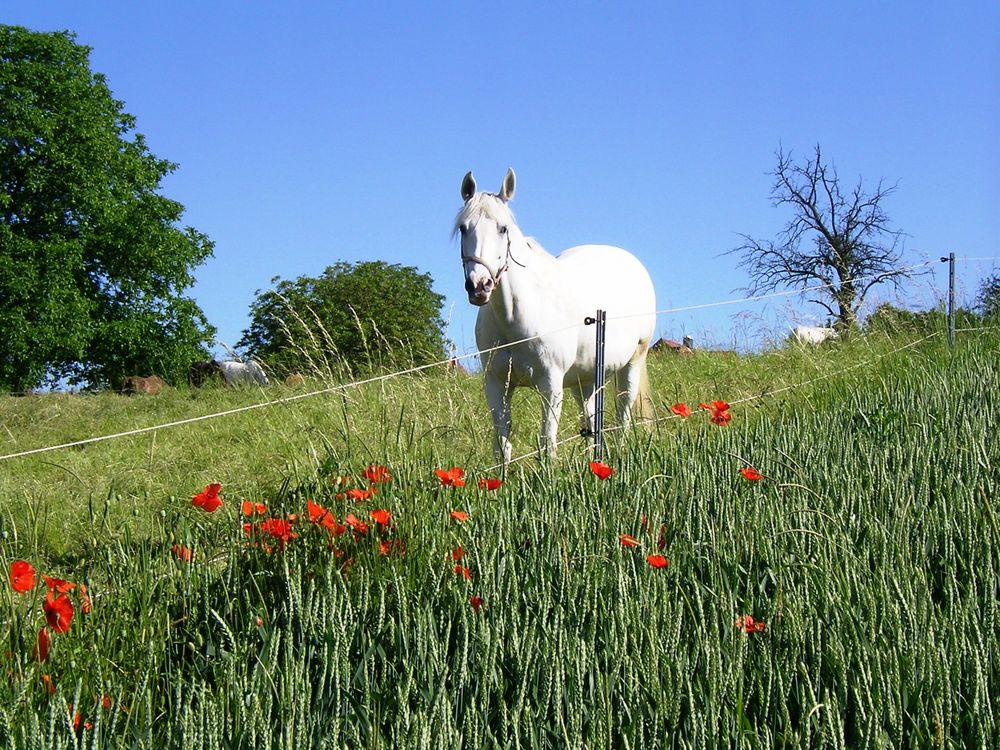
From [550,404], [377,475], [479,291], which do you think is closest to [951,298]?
[550,404]

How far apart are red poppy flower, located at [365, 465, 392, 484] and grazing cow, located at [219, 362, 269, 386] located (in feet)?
33.7

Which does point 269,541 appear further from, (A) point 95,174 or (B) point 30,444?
(A) point 95,174

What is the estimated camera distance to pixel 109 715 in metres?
2.31

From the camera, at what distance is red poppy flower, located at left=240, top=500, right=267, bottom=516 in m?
3.43

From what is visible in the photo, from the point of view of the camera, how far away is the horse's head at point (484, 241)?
5977 mm

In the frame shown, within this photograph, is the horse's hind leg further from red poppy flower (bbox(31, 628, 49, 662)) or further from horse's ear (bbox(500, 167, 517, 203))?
red poppy flower (bbox(31, 628, 49, 662))

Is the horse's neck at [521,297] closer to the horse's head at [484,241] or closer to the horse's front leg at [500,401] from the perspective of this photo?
the horse's head at [484,241]

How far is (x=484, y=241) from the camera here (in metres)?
6.07

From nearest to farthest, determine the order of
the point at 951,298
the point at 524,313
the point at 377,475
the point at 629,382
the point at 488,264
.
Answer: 1. the point at 377,475
2. the point at 488,264
3. the point at 524,313
4. the point at 629,382
5. the point at 951,298

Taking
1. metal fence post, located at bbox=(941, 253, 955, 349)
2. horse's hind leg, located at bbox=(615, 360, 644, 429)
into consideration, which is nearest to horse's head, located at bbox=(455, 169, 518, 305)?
horse's hind leg, located at bbox=(615, 360, 644, 429)

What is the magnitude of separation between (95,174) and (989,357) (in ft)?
82.3

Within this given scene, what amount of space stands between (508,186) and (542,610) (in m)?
4.18

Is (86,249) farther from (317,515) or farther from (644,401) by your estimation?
(317,515)

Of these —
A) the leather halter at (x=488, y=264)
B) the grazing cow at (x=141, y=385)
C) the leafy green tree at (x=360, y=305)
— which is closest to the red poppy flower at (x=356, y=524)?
the leather halter at (x=488, y=264)
